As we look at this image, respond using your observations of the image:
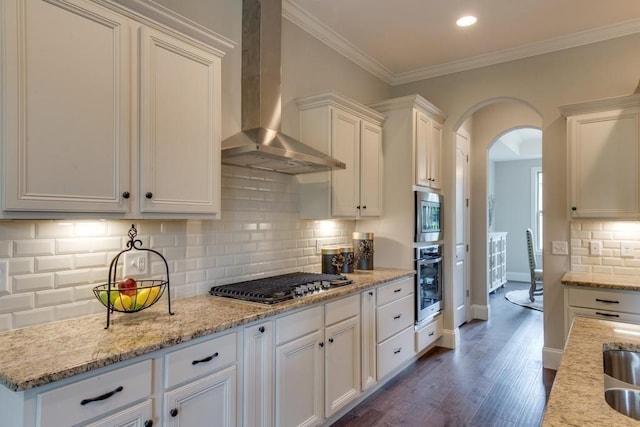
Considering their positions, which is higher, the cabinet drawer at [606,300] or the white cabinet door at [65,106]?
the white cabinet door at [65,106]

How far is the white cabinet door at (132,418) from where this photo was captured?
4.38ft

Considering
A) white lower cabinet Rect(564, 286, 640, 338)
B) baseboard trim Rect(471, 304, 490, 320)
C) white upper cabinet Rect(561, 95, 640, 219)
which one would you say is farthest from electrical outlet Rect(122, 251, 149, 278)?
baseboard trim Rect(471, 304, 490, 320)

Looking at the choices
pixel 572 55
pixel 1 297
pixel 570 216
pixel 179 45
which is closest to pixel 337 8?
pixel 179 45

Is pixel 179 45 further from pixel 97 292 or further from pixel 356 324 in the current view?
pixel 356 324

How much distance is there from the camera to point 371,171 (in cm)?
352

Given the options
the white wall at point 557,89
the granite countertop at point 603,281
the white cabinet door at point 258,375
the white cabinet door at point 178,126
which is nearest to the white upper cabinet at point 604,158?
the white wall at point 557,89

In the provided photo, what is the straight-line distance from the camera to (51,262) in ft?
5.56

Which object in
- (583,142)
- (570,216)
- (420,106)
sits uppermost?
(420,106)

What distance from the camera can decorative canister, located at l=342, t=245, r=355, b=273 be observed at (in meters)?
3.20

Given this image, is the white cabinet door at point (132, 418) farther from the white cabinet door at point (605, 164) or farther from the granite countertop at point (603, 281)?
the white cabinet door at point (605, 164)

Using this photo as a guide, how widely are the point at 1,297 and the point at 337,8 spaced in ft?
9.19

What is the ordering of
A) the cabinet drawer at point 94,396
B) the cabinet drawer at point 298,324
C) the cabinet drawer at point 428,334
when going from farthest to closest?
the cabinet drawer at point 428,334
the cabinet drawer at point 298,324
the cabinet drawer at point 94,396

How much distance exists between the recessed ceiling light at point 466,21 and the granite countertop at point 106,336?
8.62 feet

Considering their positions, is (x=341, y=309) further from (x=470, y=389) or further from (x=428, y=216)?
(x=428, y=216)
